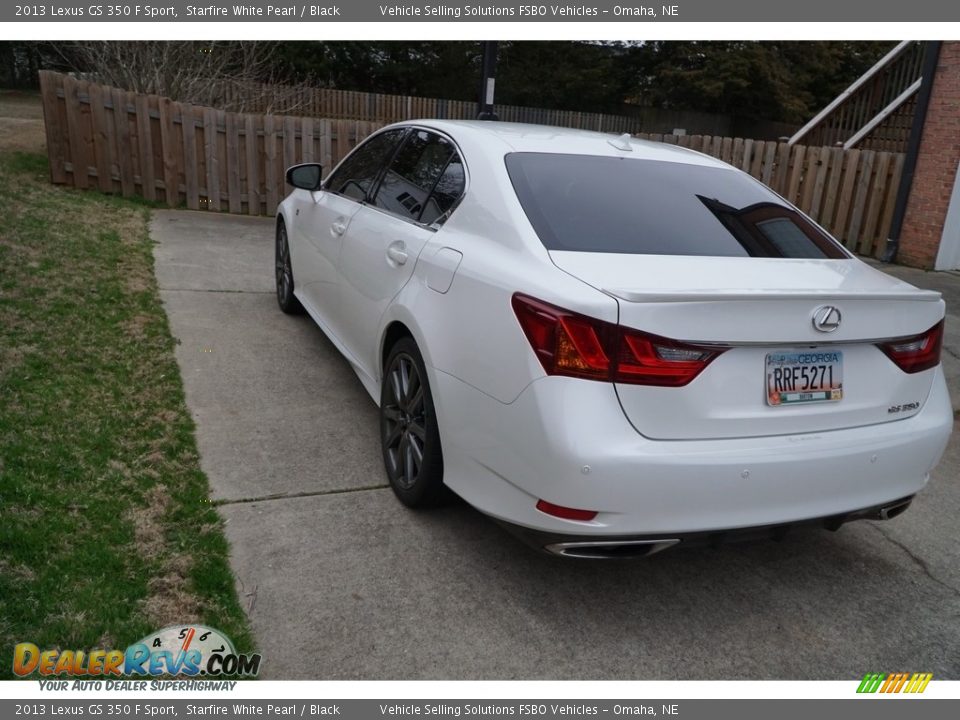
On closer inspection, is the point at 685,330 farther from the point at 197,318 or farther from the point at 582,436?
the point at 197,318

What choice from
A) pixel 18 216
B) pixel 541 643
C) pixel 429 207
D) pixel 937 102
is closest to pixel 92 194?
pixel 18 216

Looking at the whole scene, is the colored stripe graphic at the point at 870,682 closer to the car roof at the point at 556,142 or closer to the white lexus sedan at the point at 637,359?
the white lexus sedan at the point at 637,359

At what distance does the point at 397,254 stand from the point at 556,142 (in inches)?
36.0

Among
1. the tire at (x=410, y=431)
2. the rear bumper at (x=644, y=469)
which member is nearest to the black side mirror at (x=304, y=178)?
the tire at (x=410, y=431)

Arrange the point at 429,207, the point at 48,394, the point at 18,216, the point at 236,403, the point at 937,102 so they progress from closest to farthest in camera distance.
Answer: the point at 429,207 → the point at 48,394 → the point at 236,403 → the point at 18,216 → the point at 937,102

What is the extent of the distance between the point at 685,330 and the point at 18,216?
734 cm

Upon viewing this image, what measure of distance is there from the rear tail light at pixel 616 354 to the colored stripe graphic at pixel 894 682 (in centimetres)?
121

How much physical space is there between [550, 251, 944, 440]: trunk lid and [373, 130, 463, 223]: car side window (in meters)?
1.01

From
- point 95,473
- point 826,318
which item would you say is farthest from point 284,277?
point 826,318

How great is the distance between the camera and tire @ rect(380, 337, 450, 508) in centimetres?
325

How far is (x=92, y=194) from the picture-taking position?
9.91 metres

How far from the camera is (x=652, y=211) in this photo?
3.31m

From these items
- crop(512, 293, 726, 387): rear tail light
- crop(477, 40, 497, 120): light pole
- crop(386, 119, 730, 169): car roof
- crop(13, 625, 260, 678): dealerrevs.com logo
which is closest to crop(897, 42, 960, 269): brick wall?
crop(477, 40, 497, 120): light pole

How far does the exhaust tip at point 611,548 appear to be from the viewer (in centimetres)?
256
